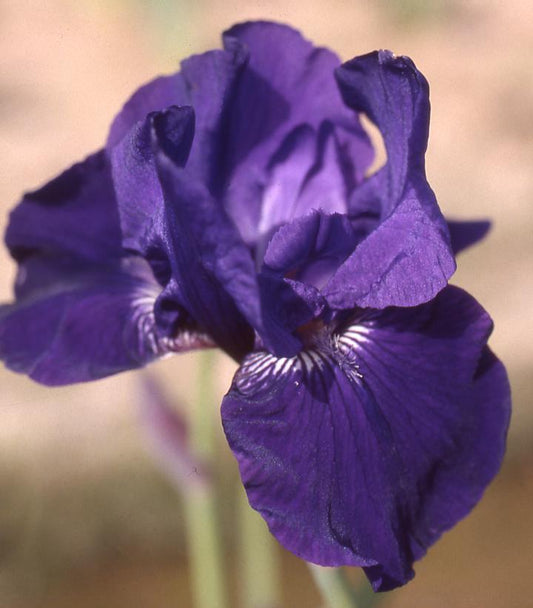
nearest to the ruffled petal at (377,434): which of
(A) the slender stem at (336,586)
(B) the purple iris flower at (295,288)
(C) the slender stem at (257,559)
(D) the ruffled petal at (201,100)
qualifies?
(B) the purple iris flower at (295,288)

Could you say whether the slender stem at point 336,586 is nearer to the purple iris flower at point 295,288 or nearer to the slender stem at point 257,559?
the purple iris flower at point 295,288

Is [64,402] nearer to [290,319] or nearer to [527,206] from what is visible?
[527,206]

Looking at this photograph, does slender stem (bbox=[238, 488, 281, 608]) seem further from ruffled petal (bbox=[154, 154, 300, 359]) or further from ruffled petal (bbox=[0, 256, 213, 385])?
ruffled petal (bbox=[154, 154, 300, 359])

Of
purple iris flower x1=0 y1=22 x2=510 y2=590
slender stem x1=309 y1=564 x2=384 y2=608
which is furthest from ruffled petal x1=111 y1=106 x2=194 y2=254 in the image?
slender stem x1=309 y1=564 x2=384 y2=608

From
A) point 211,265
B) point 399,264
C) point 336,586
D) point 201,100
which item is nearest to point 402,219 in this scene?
point 399,264

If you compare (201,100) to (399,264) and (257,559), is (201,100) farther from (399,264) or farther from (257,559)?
(257,559)

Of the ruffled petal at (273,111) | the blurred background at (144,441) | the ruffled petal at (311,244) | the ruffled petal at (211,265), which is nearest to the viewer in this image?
the ruffled petal at (211,265)
